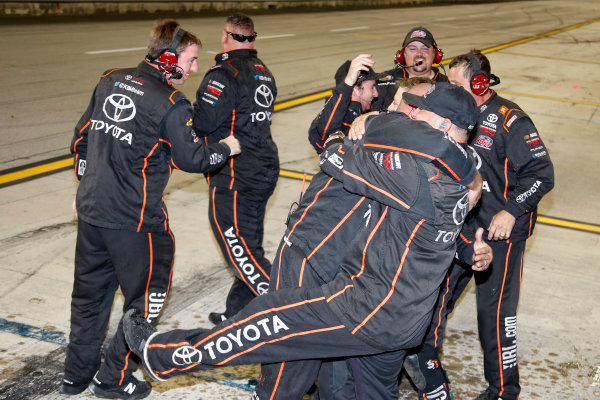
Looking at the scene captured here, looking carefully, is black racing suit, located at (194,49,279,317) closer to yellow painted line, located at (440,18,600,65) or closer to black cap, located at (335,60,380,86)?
black cap, located at (335,60,380,86)

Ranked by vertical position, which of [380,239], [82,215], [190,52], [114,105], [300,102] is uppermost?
[190,52]

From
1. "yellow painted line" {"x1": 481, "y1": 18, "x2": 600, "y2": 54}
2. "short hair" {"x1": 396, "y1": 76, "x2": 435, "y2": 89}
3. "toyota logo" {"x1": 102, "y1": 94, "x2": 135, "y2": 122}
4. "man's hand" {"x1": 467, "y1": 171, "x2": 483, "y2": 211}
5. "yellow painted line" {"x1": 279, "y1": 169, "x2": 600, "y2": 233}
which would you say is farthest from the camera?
"yellow painted line" {"x1": 481, "y1": 18, "x2": 600, "y2": 54}

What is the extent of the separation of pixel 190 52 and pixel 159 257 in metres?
1.24

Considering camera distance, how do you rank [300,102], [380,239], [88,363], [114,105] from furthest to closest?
[300,102]
[88,363]
[114,105]
[380,239]

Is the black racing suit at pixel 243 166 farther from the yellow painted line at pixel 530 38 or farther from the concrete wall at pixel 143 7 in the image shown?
the concrete wall at pixel 143 7

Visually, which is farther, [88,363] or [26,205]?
[26,205]

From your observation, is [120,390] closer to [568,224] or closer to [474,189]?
[474,189]

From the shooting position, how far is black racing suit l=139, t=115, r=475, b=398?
3.18m

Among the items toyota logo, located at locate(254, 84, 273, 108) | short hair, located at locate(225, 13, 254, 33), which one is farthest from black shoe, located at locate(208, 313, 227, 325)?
short hair, located at locate(225, 13, 254, 33)

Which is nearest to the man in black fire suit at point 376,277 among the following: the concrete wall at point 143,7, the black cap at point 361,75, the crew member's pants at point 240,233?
the black cap at point 361,75

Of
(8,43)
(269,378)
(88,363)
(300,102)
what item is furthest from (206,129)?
(8,43)

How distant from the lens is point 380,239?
3.26 m

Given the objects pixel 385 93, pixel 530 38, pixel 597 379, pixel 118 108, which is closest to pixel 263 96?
pixel 385 93

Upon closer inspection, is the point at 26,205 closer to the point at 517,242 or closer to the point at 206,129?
the point at 206,129
